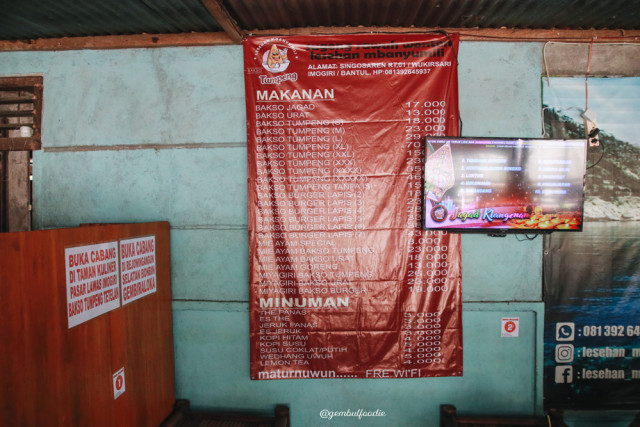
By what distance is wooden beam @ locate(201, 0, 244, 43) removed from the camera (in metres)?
2.09

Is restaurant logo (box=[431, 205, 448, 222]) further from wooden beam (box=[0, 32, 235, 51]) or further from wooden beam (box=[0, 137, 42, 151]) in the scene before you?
wooden beam (box=[0, 137, 42, 151])

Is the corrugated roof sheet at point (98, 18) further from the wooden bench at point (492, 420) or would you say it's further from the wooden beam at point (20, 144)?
the wooden bench at point (492, 420)

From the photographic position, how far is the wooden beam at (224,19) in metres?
2.09

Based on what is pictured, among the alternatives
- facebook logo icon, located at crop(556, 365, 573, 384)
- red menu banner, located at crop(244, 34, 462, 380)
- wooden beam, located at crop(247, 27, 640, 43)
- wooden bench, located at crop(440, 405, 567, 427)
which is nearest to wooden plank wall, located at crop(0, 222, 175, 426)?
red menu banner, located at crop(244, 34, 462, 380)

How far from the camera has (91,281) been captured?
178 cm

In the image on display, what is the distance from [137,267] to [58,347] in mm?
704

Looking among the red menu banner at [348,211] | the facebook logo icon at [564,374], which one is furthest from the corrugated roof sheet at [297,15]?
the facebook logo icon at [564,374]

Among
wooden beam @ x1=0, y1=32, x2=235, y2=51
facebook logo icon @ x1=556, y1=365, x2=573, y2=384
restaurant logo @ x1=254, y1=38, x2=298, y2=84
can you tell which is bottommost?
facebook logo icon @ x1=556, y1=365, x2=573, y2=384

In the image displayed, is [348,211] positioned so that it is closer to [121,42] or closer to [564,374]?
[564,374]

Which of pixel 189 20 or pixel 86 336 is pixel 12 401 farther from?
pixel 189 20

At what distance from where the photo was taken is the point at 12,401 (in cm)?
139

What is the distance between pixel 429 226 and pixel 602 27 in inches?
90.5

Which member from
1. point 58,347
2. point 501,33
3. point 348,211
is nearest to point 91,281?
point 58,347

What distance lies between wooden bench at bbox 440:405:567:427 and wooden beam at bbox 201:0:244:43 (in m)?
3.54
